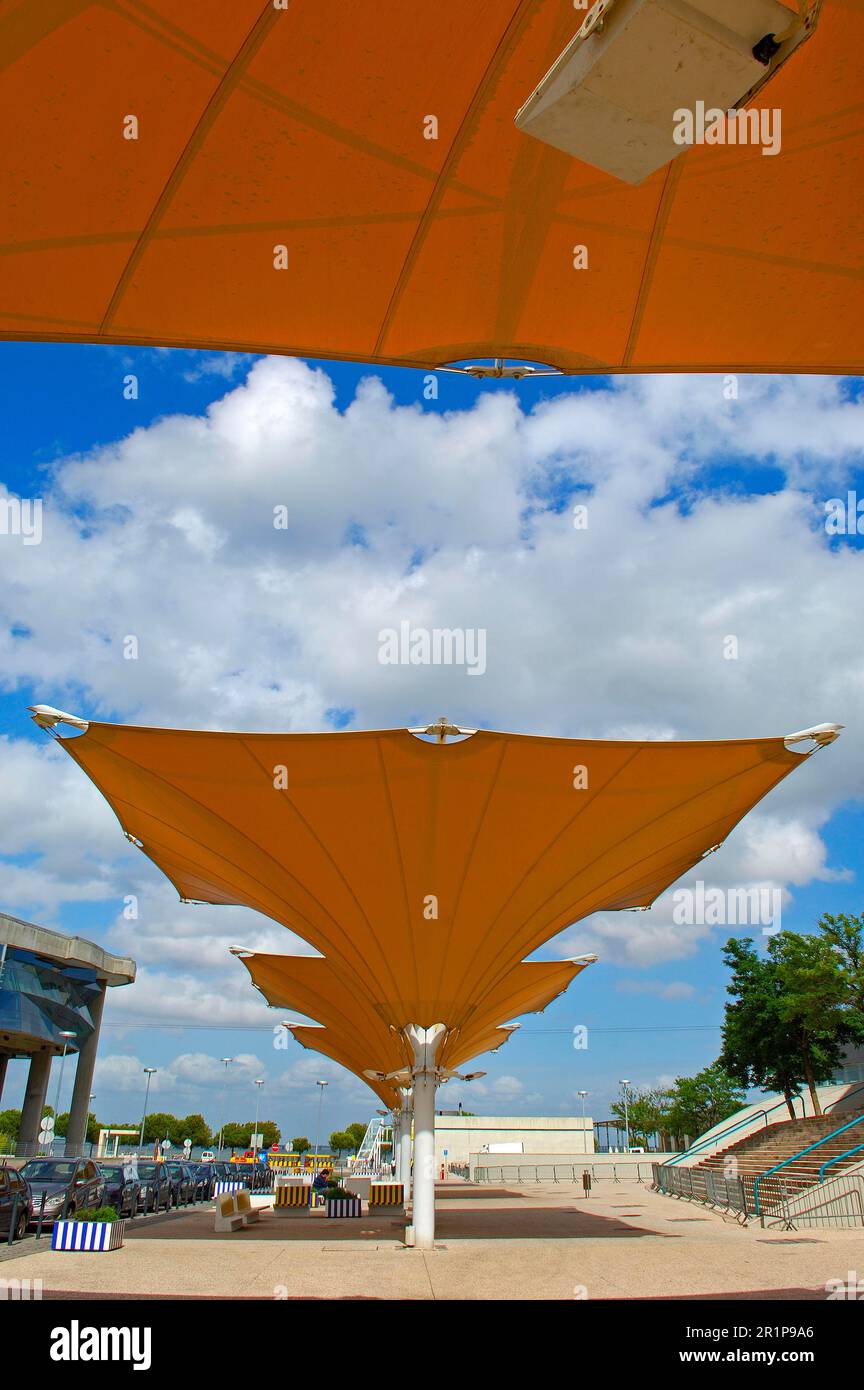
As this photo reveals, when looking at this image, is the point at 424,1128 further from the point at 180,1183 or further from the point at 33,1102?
the point at 33,1102

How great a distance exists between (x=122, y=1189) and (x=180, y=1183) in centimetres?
752

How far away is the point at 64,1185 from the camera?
17156mm

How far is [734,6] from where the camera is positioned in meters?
2.12

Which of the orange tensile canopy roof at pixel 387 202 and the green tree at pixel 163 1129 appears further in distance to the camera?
the green tree at pixel 163 1129

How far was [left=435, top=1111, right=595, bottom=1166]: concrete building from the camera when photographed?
62.6m

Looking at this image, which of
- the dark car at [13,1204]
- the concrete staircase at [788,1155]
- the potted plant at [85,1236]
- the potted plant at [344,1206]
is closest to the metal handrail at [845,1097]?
the concrete staircase at [788,1155]

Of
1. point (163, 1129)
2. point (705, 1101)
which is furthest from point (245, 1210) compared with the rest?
point (163, 1129)

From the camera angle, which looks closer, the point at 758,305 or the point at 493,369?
the point at 758,305

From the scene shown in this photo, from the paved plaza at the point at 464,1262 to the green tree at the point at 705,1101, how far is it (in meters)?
42.0

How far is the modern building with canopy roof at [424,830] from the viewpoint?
1086 cm

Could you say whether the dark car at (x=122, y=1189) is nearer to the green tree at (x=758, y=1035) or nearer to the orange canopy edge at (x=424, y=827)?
the orange canopy edge at (x=424, y=827)
